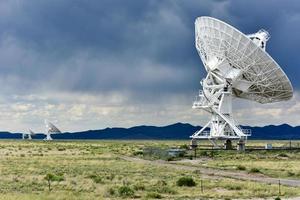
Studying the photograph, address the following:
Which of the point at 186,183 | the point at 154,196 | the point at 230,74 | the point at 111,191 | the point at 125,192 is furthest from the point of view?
the point at 230,74

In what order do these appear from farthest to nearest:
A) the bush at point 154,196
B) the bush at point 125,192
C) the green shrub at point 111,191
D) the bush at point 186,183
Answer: the bush at point 186,183, the green shrub at point 111,191, the bush at point 125,192, the bush at point 154,196

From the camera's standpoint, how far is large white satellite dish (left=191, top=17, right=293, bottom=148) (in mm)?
68938

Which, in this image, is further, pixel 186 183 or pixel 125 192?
pixel 186 183

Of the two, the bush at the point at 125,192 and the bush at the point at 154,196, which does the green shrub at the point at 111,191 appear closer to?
the bush at the point at 125,192

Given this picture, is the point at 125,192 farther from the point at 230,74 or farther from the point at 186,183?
the point at 230,74

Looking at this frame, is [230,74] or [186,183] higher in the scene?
[230,74]

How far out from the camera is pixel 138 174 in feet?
138

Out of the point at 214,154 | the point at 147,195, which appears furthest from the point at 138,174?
the point at 214,154

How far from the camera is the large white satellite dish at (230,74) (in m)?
68.9

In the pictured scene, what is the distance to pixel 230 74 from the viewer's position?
246 feet

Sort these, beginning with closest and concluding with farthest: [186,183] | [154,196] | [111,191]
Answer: [154,196] < [111,191] < [186,183]

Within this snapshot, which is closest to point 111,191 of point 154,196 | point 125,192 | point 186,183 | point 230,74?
point 125,192

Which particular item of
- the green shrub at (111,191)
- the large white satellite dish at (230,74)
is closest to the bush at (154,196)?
the green shrub at (111,191)

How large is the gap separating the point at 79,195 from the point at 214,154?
45986 mm
